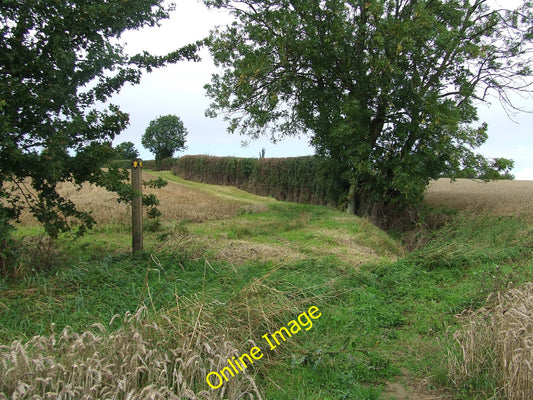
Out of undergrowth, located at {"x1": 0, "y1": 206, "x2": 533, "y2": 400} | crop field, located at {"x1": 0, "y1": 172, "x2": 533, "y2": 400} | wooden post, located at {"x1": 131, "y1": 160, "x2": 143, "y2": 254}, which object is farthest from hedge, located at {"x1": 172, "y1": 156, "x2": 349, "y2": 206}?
wooden post, located at {"x1": 131, "y1": 160, "x2": 143, "y2": 254}

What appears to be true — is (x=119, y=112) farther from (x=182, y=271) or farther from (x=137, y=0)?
(x=182, y=271)

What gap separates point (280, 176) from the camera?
24578mm

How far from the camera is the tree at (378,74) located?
12.6m

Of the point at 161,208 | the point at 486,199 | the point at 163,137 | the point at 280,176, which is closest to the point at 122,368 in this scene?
the point at 161,208

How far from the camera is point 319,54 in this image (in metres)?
13.7

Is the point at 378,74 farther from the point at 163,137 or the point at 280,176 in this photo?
the point at 163,137

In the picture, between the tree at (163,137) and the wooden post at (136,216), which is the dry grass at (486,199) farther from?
the tree at (163,137)

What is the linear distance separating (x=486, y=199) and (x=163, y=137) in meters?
37.1

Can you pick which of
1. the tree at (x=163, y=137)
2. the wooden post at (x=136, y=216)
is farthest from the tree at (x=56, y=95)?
the tree at (x=163, y=137)

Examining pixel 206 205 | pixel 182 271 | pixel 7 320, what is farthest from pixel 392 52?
pixel 7 320

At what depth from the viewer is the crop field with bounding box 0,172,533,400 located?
3.04 meters

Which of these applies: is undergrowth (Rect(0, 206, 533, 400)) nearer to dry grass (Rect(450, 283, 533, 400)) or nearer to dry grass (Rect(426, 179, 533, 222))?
dry grass (Rect(450, 283, 533, 400))

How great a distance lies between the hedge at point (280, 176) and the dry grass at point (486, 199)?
423cm

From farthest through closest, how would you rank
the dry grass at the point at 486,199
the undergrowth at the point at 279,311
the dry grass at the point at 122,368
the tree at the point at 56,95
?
the dry grass at the point at 486,199
the tree at the point at 56,95
the undergrowth at the point at 279,311
the dry grass at the point at 122,368
